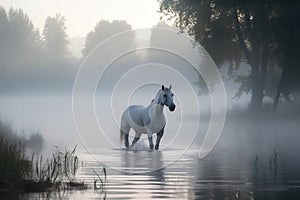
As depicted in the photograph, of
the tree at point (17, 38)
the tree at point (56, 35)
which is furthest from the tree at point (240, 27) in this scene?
the tree at point (56, 35)

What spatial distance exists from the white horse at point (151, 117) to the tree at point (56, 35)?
14172cm

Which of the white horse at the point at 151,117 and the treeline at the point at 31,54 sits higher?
the treeline at the point at 31,54

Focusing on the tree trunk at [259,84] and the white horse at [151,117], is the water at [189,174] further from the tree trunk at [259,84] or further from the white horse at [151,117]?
the tree trunk at [259,84]

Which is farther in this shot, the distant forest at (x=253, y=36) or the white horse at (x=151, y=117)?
the distant forest at (x=253, y=36)

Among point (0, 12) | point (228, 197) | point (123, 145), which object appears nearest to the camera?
point (228, 197)

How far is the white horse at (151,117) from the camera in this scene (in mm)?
31473

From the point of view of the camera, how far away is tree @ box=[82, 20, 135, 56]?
164 meters

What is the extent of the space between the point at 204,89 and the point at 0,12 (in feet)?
321

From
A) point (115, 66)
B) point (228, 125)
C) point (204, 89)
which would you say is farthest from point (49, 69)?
point (228, 125)

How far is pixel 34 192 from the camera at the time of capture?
16578 millimetres

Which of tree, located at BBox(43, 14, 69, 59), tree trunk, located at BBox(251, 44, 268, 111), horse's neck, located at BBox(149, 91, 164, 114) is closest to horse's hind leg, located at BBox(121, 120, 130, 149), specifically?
horse's neck, located at BBox(149, 91, 164, 114)

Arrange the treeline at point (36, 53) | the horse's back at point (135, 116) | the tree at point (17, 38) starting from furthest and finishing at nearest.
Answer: the tree at point (17, 38) → the treeline at point (36, 53) → the horse's back at point (135, 116)

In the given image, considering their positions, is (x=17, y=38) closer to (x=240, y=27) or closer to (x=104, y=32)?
(x=104, y=32)

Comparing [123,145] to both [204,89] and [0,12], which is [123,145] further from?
[0,12]
